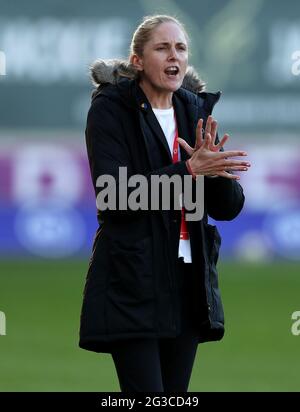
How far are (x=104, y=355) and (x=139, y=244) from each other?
528cm

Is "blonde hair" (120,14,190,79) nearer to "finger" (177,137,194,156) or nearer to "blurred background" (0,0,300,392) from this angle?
"finger" (177,137,194,156)

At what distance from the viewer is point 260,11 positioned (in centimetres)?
1633

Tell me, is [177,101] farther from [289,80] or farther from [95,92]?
[289,80]

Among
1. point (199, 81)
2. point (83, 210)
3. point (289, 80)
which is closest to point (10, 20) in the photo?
point (83, 210)

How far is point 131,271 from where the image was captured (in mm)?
4590

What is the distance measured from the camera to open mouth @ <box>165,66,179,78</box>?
15.6ft

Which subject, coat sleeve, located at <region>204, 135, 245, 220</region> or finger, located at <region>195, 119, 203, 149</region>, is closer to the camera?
finger, located at <region>195, 119, 203, 149</region>

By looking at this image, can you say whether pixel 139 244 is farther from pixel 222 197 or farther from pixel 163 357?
pixel 163 357

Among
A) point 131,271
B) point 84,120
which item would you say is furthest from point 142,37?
point 84,120

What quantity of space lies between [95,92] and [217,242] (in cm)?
78

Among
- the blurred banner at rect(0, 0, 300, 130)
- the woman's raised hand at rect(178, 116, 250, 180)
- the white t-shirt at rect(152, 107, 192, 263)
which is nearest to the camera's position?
the woman's raised hand at rect(178, 116, 250, 180)

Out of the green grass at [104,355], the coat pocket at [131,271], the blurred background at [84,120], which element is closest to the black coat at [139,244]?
the coat pocket at [131,271]

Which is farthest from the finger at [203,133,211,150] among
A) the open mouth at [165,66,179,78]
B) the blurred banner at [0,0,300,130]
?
the blurred banner at [0,0,300,130]

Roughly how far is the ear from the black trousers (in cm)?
79
